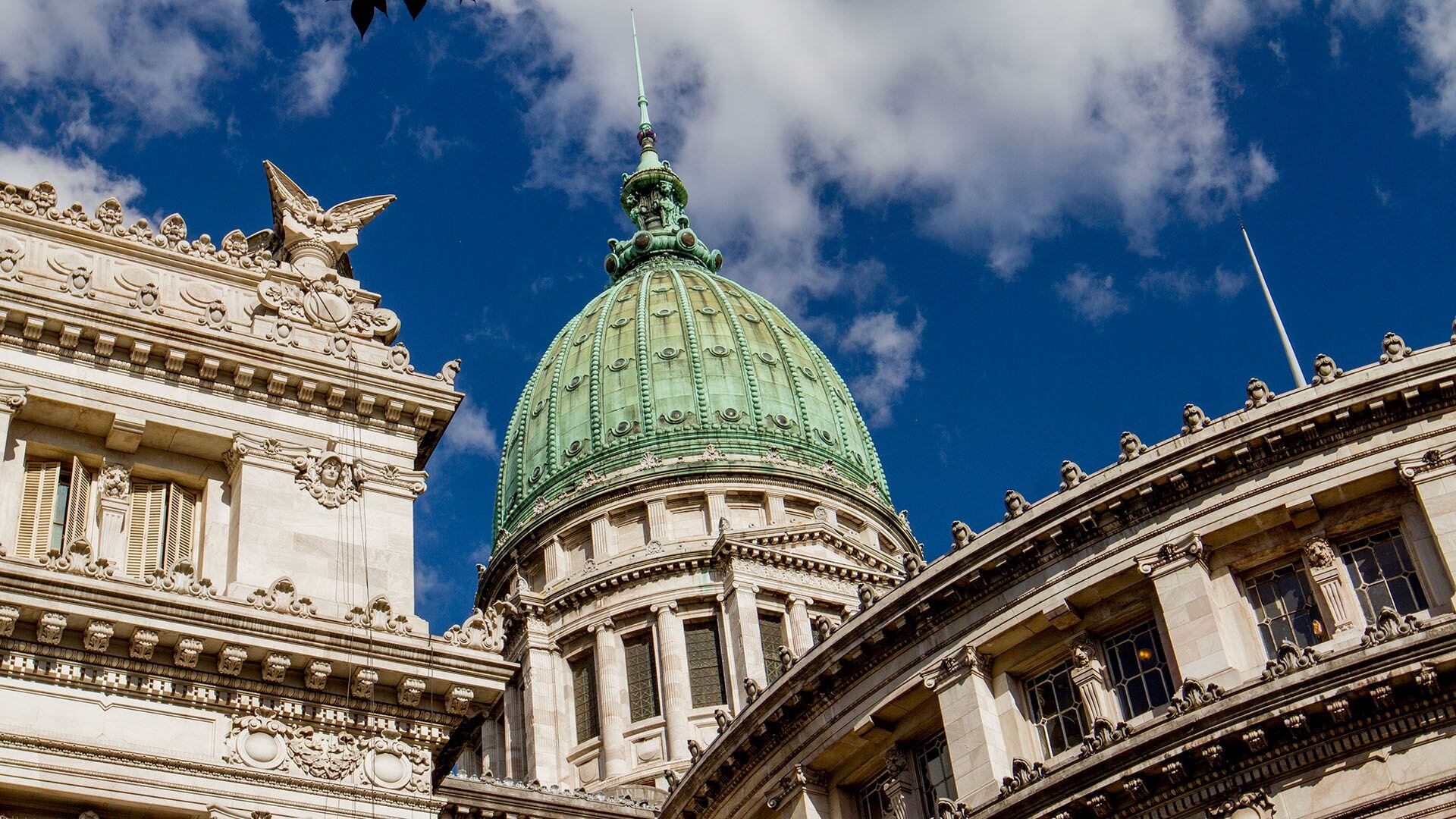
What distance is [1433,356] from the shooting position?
33.4 meters

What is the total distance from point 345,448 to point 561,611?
3708 centimetres

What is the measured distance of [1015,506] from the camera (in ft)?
119

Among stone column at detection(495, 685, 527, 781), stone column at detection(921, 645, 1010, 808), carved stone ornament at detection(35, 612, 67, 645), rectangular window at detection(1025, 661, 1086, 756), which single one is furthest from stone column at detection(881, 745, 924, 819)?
stone column at detection(495, 685, 527, 781)

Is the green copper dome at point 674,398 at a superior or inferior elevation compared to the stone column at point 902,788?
superior

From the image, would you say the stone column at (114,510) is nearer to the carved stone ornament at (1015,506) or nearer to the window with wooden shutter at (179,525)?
the window with wooden shutter at (179,525)

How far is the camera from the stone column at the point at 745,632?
6150 cm

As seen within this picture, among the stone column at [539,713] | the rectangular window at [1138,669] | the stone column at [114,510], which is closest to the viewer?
the stone column at [114,510]

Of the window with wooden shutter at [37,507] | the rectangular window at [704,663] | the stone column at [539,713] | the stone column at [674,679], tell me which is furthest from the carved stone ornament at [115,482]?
the rectangular window at [704,663]

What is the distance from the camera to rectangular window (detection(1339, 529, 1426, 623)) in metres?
32.8

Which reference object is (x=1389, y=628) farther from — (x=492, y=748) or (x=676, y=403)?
(x=676, y=403)

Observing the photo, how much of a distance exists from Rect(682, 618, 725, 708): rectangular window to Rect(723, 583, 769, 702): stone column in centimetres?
108

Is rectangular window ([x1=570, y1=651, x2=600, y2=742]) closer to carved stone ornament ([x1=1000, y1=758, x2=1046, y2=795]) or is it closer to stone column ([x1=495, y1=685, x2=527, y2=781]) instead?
stone column ([x1=495, y1=685, x2=527, y2=781])

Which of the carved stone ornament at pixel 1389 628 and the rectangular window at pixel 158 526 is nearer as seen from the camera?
the rectangular window at pixel 158 526

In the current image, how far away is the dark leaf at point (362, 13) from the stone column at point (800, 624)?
50.9 m
